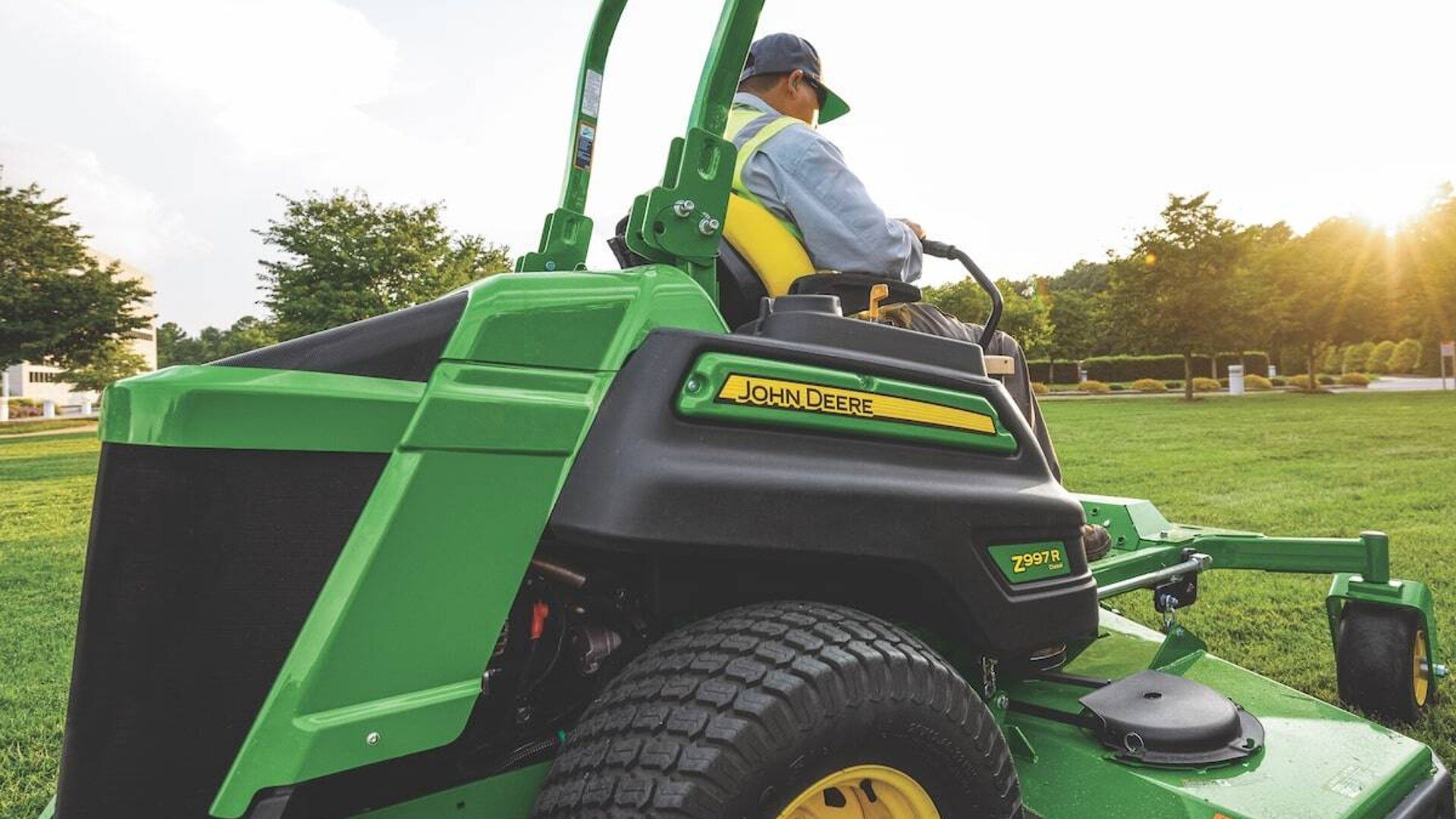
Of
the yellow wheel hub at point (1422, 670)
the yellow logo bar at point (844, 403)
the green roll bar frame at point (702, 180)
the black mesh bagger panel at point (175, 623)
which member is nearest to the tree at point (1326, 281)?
the yellow wheel hub at point (1422, 670)

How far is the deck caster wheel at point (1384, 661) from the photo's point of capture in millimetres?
3215

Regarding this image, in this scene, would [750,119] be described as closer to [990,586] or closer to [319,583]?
[990,586]

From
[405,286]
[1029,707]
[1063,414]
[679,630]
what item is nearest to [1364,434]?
[1063,414]

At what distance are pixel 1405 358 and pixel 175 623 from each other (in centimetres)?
6863

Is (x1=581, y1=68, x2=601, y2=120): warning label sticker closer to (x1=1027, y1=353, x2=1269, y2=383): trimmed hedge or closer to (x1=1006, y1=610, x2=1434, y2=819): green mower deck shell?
(x1=1006, y1=610, x2=1434, y2=819): green mower deck shell

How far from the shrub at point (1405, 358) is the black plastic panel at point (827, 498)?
63963 mm

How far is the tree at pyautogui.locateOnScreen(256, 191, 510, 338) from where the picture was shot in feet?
84.2

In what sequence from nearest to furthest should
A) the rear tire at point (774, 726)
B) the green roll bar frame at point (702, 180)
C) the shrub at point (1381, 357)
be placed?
the rear tire at point (774, 726)
the green roll bar frame at point (702, 180)
the shrub at point (1381, 357)

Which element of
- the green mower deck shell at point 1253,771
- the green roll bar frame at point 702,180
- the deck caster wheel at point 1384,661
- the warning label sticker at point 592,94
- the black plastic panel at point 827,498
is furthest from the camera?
the deck caster wheel at point 1384,661

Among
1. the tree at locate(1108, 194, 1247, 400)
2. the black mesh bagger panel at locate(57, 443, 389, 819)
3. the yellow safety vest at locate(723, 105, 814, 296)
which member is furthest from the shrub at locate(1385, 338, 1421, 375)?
the black mesh bagger panel at locate(57, 443, 389, 819)

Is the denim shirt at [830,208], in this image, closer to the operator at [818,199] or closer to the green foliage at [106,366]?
the operator at [818,199]

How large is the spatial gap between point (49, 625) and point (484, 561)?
493 cm

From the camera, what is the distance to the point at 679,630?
4.87ft

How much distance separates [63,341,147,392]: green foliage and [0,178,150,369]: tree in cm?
10
